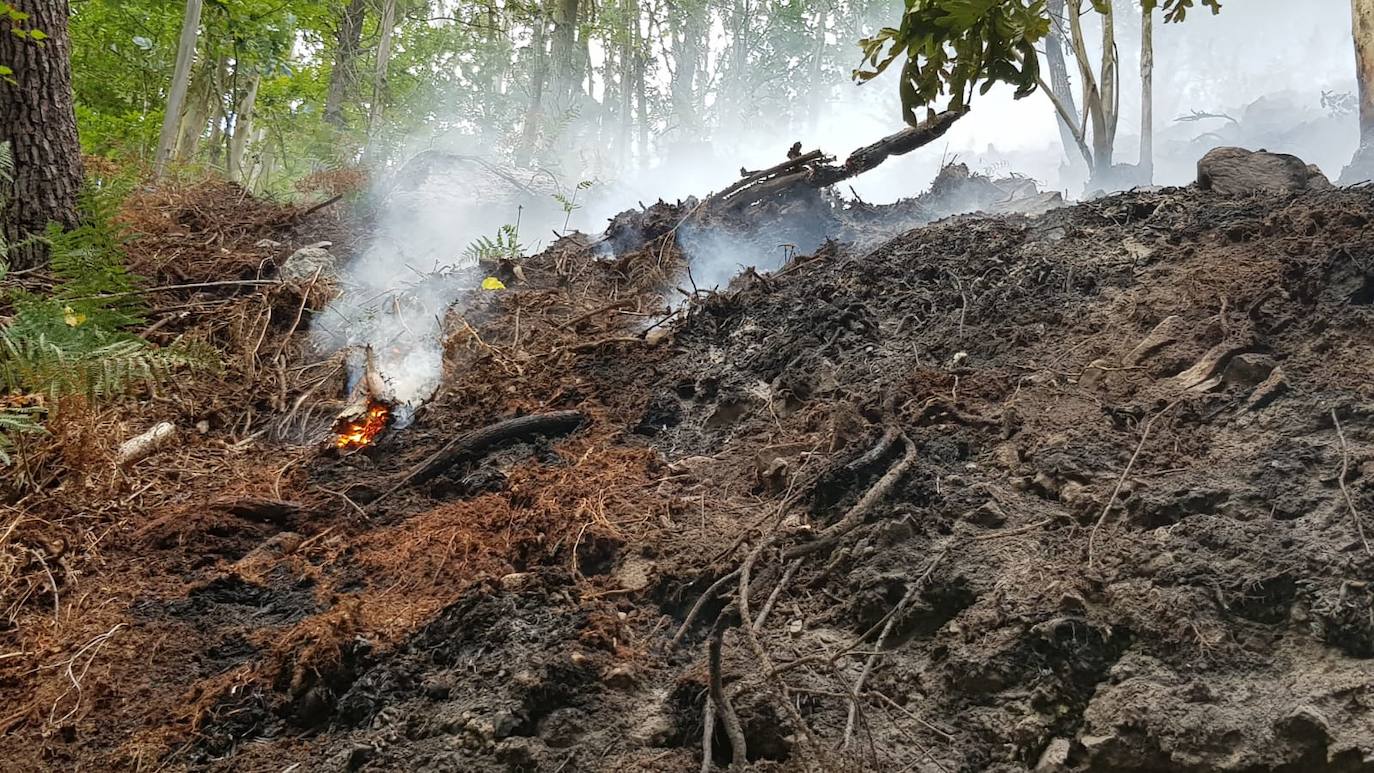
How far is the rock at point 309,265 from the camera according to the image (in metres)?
5.78

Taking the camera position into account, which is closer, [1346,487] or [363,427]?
[1346,487]

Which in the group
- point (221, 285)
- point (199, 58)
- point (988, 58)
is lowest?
point (988, 58)

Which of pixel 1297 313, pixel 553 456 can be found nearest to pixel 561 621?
pixel 553 456

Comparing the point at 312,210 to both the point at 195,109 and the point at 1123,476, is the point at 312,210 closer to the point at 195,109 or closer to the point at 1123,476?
the point at 195,109

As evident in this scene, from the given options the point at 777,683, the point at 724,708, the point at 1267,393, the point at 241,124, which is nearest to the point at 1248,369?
the point at 1267,393

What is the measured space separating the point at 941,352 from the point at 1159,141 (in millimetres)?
26397

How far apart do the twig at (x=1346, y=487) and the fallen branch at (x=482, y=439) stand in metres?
2.96

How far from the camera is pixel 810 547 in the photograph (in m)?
2.32

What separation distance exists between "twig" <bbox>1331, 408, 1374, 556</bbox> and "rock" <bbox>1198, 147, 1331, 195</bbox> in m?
2.86

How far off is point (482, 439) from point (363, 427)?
2.70ft

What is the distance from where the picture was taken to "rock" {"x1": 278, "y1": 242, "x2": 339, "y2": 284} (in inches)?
228

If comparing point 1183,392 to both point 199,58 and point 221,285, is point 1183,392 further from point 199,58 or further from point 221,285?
point 199,58

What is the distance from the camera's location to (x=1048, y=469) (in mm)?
2621

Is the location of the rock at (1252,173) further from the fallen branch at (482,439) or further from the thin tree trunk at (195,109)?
the thin tree trunk at (195,109)
